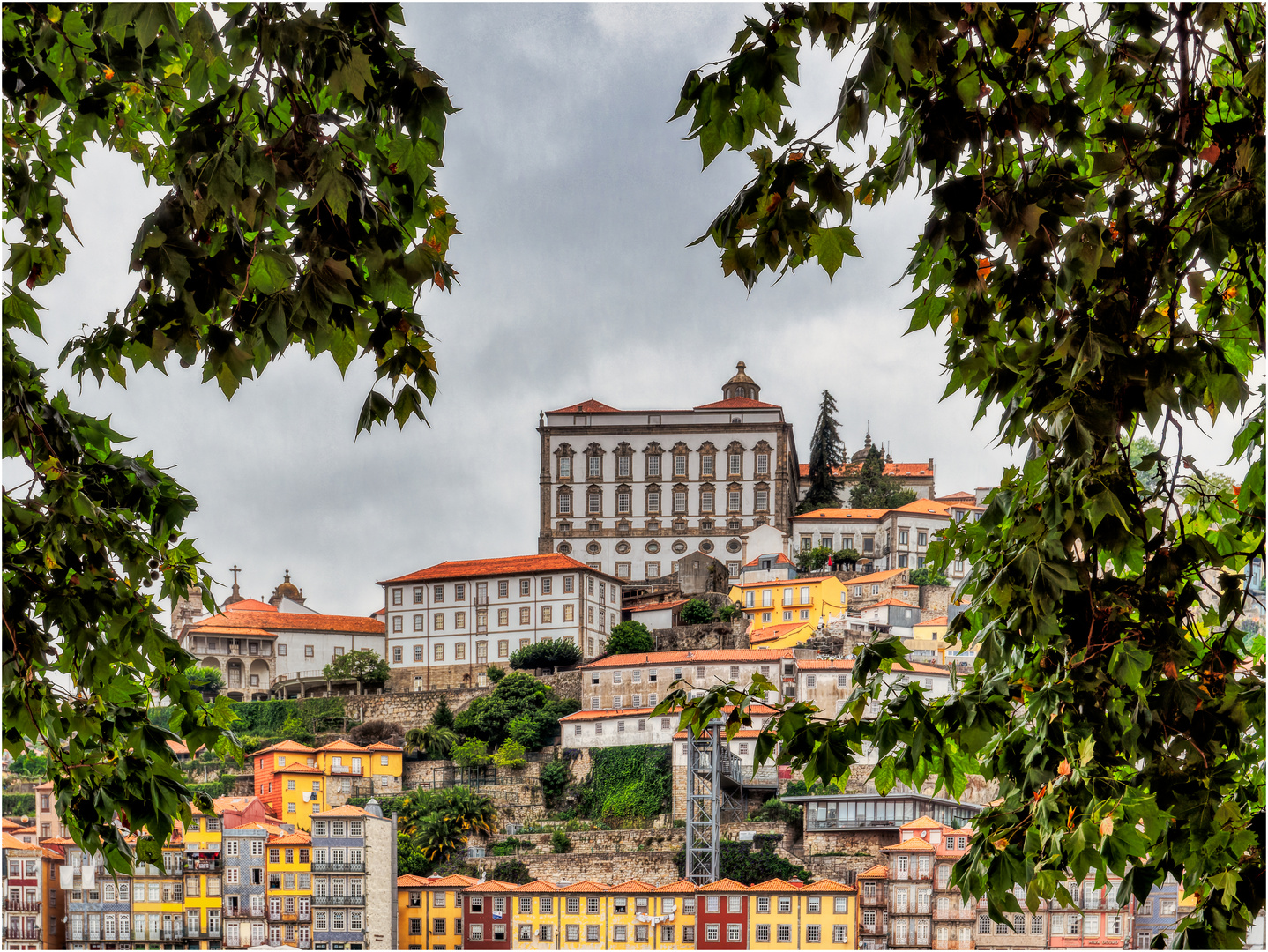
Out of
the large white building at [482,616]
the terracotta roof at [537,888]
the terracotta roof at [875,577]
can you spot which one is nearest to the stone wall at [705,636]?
the large white building at [482,616]

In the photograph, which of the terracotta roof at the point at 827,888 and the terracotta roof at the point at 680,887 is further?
the terracotta roof at the point at 680,887

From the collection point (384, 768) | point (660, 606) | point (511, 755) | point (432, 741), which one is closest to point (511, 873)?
point (511, 755)

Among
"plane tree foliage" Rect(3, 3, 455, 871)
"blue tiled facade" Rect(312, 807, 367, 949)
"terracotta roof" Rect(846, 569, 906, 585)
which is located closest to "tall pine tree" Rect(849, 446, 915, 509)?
"terracotta roof" Rect(846, 569, 906, 585)

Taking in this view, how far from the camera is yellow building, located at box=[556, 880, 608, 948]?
99.1 feet

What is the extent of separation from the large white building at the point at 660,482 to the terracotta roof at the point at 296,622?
24.6 ft

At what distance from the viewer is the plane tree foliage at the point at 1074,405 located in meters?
1.73

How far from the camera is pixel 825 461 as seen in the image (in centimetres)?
5034

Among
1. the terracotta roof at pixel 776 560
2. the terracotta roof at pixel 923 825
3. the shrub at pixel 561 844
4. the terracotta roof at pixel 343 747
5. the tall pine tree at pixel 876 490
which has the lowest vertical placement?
the shrub at pixel 561 844

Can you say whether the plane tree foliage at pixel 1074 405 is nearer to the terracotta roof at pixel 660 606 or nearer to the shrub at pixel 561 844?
the shrub at pixel 561 844

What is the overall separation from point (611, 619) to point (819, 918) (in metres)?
14.2

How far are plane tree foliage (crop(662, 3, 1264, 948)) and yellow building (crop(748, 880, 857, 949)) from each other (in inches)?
1126

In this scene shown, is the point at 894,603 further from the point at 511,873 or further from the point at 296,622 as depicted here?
the point at 296,622

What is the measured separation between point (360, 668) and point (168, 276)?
130 feet

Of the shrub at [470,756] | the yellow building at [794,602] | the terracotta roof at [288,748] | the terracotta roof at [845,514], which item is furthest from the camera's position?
the terracotta roof at [845,514]
